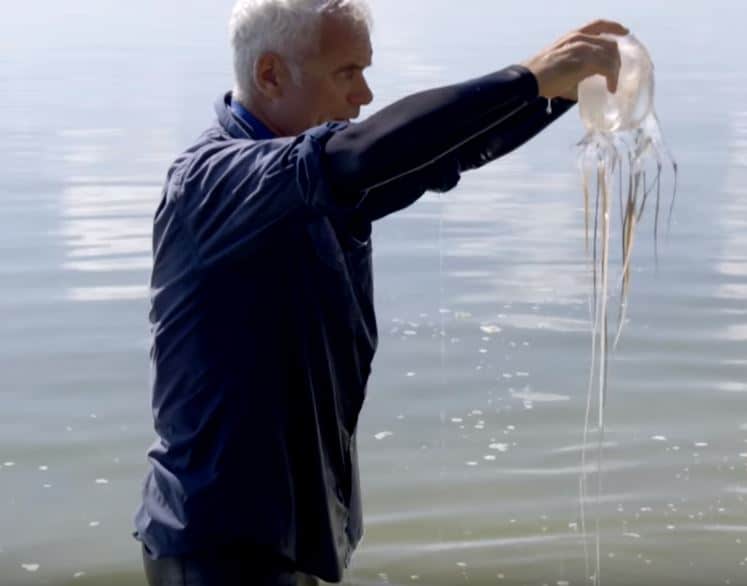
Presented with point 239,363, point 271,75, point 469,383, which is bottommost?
point 469,383

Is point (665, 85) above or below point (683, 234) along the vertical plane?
above

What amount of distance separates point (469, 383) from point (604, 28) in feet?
17.5

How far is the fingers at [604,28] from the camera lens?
2908mm

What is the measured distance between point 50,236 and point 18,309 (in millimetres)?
2720

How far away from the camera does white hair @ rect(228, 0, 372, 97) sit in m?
3.00

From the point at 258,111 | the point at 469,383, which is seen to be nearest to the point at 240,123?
the point at 258,111

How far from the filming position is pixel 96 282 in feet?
35.6

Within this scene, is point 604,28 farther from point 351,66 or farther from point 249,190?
point 249,190

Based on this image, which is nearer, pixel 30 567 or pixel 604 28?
pixel 604 28

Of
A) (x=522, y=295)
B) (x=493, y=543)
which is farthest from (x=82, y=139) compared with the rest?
(x=493, y=543)

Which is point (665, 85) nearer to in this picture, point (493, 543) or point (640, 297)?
point (640, 297)

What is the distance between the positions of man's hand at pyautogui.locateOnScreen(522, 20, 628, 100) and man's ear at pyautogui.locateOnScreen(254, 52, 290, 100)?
512 millimetres

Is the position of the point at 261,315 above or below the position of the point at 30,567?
above

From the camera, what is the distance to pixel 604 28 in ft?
9.73
